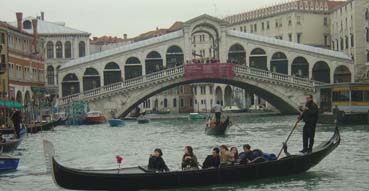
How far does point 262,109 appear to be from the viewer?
206ft

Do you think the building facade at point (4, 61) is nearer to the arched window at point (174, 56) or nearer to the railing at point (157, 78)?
the railing at point (157, 78)

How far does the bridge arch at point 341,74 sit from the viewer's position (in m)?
46.5

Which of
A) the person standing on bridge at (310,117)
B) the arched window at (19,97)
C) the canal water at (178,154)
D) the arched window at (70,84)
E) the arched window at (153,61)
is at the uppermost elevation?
the arched window at (153,61)

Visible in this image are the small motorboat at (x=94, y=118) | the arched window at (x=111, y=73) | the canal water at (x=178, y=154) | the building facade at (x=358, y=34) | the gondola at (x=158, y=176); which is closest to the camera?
the gondola at (x=158, y=176)

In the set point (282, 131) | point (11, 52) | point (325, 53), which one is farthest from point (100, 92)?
point (282, 131)

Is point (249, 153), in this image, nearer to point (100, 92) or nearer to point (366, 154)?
point (366, 154)

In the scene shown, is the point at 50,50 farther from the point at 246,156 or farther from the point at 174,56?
the point at 246,156

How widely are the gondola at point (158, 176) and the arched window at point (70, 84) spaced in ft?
107

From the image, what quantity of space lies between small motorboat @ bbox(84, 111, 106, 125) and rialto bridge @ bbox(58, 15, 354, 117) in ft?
4.41

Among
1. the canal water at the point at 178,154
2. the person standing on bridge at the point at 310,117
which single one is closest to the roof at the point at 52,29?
the canal water at the point at 178,154

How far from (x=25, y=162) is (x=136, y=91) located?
968 inches

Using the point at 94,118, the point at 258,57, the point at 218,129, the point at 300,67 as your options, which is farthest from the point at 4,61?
the point at 300,67

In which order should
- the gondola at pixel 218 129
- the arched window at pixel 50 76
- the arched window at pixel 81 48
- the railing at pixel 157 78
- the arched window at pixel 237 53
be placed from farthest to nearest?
the arched window at pixel 50 76 < the arched window at pixel 81 48 < the arched window at pixel 237 53 < the railing at pixel 157 78 < the gondola at pixel 218 129

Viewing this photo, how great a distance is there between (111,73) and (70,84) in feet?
7.87
